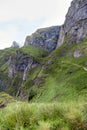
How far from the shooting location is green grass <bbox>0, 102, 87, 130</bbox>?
397 inches

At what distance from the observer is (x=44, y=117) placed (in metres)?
10.7

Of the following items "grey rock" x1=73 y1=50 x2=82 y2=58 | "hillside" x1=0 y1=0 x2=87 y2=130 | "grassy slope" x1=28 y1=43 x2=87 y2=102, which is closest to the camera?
"hillside" x1=0 y1=0 x2=87 y2=130

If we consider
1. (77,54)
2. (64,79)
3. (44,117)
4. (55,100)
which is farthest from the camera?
(77,54)

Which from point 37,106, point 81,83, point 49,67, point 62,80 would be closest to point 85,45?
point 49,67

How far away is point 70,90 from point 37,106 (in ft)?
388

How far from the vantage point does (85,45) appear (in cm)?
17600

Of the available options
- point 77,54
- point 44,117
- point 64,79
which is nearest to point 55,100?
point 64,79

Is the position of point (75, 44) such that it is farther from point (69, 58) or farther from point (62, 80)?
point (62, 80)

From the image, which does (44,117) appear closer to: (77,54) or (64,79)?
(64,79)

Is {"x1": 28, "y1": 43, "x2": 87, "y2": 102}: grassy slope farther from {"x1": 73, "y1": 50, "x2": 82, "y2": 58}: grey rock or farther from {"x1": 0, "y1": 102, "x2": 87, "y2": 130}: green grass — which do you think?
{"x1": 0, "y1": 102, "x2": 87, "y2": 130}: green grass

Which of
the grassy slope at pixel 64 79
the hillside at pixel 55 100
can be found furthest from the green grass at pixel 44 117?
the grassy slope at pixel 64 79

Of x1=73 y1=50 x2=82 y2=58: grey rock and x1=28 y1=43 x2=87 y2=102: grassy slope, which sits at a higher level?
x1=73 y1=50 x2=82 y2=58: grey rock

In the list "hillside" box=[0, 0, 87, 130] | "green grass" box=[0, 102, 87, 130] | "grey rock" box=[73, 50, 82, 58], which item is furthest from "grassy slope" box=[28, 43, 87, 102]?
"green grass" box=[0, 102, 87, 130]

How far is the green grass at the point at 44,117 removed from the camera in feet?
33.1
